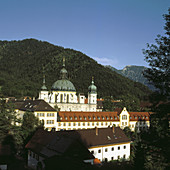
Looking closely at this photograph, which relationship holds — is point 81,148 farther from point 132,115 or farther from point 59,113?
point 132,115

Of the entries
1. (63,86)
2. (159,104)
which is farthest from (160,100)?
(63,86)

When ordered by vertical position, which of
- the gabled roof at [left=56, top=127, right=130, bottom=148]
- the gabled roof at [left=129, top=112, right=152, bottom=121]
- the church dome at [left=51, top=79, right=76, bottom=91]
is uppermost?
the church dome at [left=51, top=79, right=76, bottom=91]

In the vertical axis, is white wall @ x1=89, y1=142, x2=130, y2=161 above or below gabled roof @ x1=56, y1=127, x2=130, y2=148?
below

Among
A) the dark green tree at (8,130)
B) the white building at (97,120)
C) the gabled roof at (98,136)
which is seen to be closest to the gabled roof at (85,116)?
the white building at (97,120)

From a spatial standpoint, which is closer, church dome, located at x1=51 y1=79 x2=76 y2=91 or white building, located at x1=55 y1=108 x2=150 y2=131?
white building, located at x1=55 y1=108 x2=150 y2=131

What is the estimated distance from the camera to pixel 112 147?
44.7m

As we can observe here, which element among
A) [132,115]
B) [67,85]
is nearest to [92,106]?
[67,85]

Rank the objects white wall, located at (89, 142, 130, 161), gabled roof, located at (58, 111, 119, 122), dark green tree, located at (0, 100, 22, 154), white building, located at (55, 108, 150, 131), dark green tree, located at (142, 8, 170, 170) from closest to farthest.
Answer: dark green tree, located at (142, 8, 170, 170), white wall, located at (89, 142, 130, 161), dark green tree, located at (0, 100, 22, 154), white building, located at (55, 108, 150, 131), gabled roof, located at (58, 111, 119, 122)

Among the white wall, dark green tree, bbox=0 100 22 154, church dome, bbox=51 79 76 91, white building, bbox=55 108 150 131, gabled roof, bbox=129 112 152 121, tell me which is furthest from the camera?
church dome, bbox=51 79 76 91

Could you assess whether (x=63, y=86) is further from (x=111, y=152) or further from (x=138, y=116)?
(x=111, y=152)

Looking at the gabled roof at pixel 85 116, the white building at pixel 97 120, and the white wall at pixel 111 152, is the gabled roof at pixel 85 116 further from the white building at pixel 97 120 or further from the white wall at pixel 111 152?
the white wall at pixel 111 152

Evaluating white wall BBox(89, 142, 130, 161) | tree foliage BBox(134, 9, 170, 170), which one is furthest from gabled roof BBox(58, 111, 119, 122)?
tree foliage BBox(134, 9, 170, 170)

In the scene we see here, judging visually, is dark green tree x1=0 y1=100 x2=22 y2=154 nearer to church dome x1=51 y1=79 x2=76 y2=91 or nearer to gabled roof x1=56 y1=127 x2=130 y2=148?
gabled roof x1=56 y1=127 x2=130 y2=148

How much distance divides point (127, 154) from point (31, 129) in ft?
66.6
